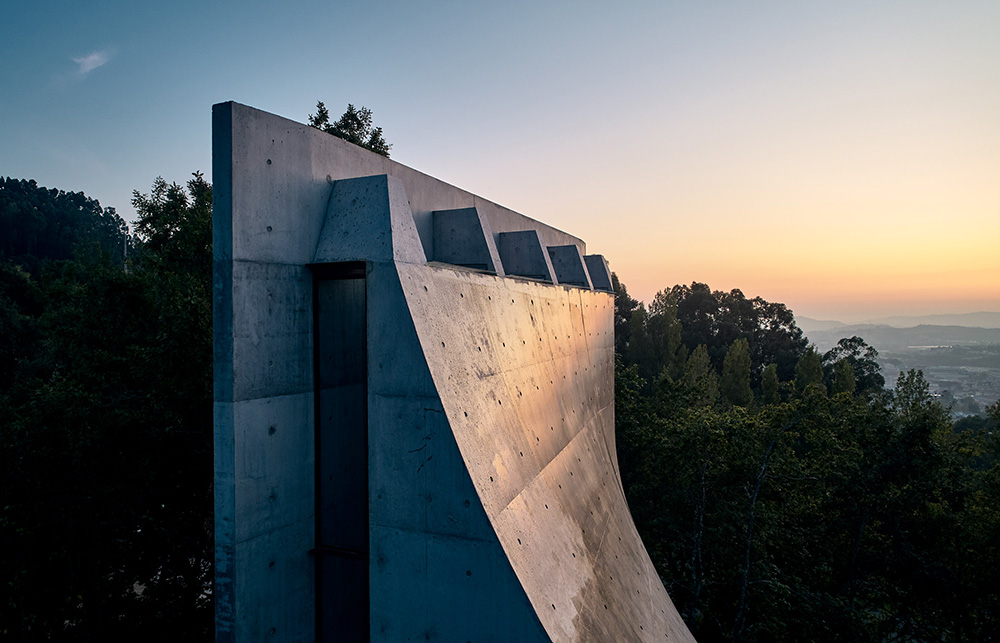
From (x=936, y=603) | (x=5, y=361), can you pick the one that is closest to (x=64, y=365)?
(x=5, y=361)

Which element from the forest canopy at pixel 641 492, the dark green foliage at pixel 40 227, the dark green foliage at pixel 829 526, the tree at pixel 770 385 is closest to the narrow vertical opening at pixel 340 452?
the forest canopy at pixel 641 492

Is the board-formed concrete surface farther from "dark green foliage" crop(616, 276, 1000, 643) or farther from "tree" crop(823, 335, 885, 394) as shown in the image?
"tree" crop(823, 335, 885, 394)

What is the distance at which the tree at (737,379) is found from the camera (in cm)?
3044

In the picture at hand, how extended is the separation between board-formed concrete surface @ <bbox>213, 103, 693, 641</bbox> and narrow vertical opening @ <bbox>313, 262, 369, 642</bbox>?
19 millimetres

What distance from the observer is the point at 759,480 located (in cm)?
1093

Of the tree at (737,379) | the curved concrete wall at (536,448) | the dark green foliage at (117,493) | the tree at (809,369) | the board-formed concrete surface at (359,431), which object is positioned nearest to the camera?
the board-formed concrete surface at (359,431)

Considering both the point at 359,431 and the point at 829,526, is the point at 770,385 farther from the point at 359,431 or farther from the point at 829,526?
the point at 359,431

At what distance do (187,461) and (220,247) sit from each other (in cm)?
736

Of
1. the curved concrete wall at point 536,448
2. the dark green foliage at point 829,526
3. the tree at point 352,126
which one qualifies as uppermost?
the tree at point 352,126

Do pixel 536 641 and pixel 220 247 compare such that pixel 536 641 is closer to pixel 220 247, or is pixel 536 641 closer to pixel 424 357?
pixel 424 357

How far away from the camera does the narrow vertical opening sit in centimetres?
396

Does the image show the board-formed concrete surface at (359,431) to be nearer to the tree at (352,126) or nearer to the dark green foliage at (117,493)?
the dark green foliage at (117,493)

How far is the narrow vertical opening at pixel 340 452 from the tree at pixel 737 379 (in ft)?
Result: 100

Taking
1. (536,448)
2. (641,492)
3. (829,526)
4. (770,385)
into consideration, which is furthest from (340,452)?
(770,385)
